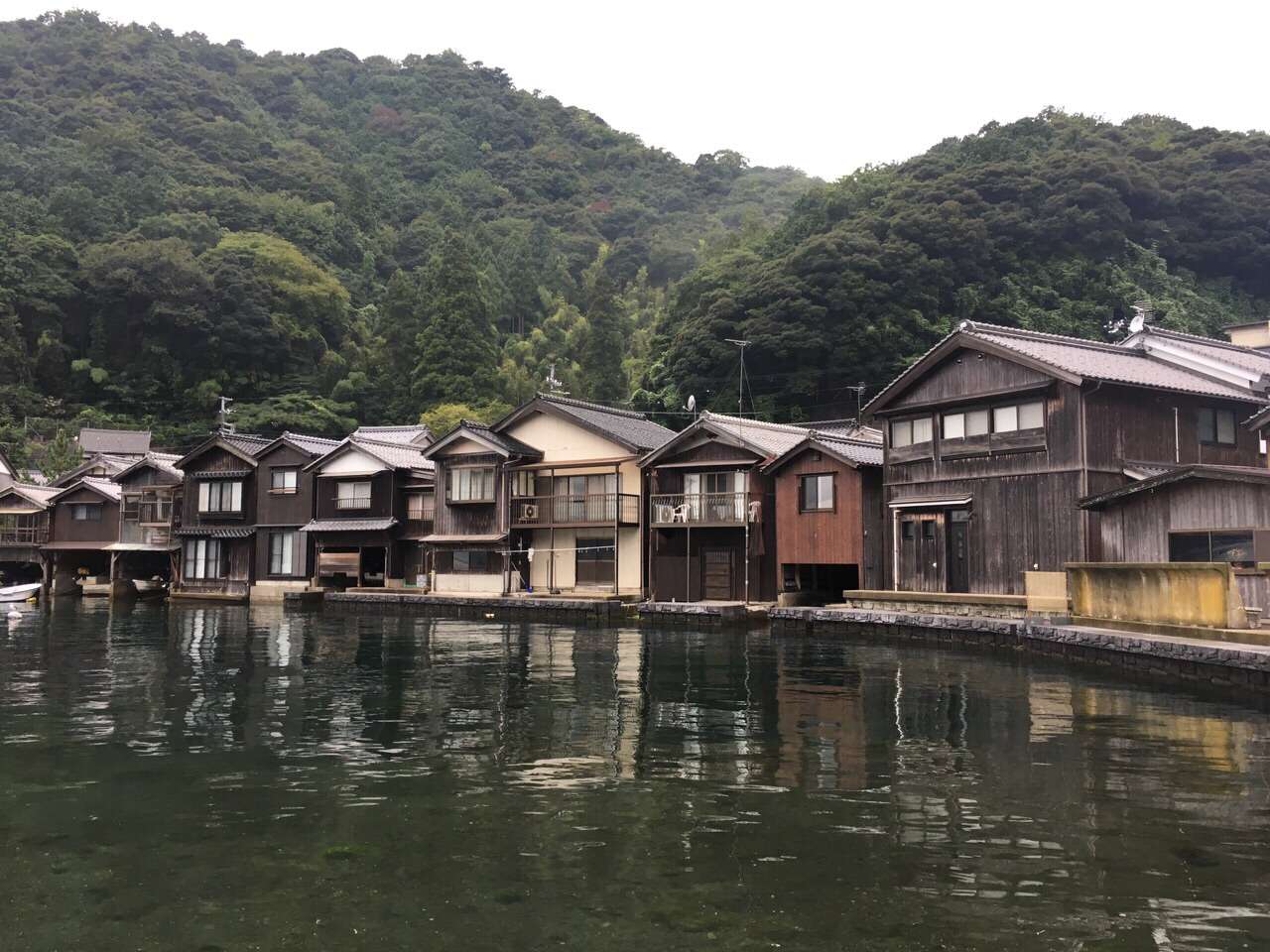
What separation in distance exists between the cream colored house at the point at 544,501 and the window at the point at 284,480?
357 inches

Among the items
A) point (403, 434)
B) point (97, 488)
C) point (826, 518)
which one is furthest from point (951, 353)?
point (97, 488)

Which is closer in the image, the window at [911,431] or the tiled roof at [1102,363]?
the tiled roof at [1102,363]

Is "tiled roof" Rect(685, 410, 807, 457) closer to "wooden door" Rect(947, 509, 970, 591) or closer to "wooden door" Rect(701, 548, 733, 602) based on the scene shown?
"wooden door" Rect(701, 548, 733, 602)

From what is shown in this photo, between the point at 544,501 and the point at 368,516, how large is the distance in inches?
400

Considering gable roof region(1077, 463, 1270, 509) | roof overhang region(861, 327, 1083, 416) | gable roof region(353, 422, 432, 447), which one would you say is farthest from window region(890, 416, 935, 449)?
gable roof region(353, 422, 432, 447)

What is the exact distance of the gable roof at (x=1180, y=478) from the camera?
23.8 metres

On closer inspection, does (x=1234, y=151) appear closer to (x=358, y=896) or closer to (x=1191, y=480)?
(x=1191, y=480)

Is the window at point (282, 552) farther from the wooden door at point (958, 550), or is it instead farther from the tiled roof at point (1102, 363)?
the tiled roof at point (1102, 363)

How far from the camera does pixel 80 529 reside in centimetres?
5784

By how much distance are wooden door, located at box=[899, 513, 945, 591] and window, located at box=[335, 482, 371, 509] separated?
89.3ft

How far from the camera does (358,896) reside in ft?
26.5

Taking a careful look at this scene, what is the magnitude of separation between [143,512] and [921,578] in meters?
42.7

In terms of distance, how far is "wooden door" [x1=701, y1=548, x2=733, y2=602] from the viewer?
Result: 4084 centimetres

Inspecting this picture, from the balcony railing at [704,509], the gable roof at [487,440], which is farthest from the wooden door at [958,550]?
the gable roof at [487,440]
